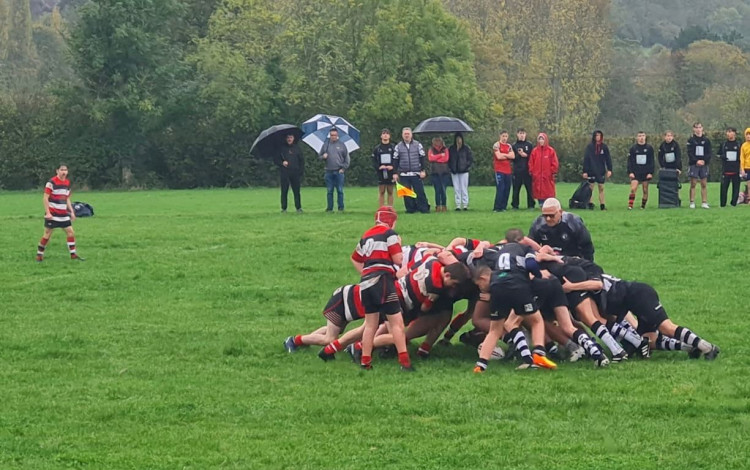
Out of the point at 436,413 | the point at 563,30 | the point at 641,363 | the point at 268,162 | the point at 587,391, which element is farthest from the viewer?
the point at 563,30

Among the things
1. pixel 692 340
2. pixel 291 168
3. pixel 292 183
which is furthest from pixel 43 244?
pixel 692 340

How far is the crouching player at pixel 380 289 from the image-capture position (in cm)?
1061

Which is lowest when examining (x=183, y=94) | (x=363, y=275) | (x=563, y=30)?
(x=363, y=275)

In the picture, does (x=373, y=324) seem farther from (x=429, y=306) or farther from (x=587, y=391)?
(x=587, y=391)

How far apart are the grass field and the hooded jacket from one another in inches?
269

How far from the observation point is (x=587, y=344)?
10.5 m

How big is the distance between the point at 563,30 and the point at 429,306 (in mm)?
60824

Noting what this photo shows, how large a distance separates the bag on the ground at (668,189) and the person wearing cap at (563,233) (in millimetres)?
14542

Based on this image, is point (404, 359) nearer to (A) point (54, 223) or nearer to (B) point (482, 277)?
(B) point (482, 277)

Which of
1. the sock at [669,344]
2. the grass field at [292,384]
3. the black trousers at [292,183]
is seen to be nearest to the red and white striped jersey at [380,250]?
the grass field at [292,384]

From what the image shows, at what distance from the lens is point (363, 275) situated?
1077cm

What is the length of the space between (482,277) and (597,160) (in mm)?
15975

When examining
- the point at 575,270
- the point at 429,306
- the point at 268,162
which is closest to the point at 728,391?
the point at 575,270

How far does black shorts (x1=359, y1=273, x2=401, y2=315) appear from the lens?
1060 centimetres
